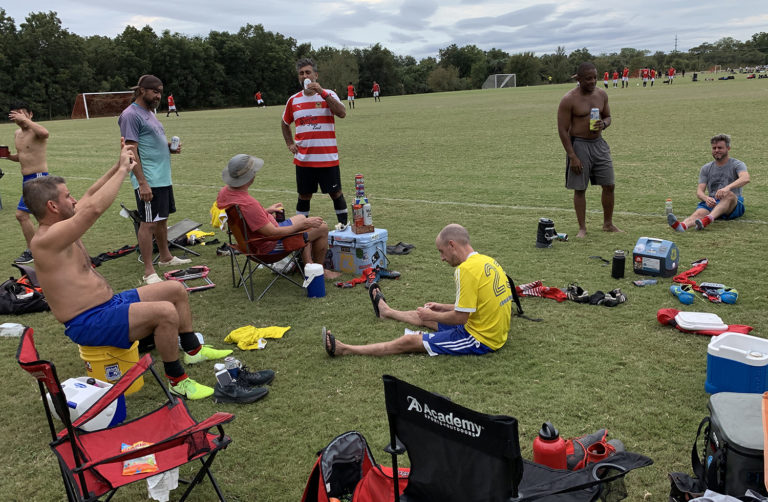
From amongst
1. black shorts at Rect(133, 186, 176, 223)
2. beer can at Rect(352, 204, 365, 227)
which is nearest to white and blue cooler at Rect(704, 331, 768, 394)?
beer can at Rect(352, 204, 365, 227)

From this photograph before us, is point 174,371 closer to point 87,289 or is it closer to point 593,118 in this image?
point 87,289

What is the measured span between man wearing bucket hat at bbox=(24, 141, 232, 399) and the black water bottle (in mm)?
4214

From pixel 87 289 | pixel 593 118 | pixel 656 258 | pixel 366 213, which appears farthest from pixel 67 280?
pixel 593 118

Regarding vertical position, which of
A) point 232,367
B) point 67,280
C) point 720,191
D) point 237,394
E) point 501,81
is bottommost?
point 237,394

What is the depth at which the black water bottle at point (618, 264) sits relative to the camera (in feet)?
19.8

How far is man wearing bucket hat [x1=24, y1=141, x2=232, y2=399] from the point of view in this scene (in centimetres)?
360

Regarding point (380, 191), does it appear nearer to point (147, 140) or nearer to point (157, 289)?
point (147, 140)

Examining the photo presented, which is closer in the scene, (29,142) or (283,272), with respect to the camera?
(283,272)

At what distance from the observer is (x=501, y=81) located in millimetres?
84562

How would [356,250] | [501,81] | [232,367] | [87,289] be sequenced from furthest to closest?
[501,81]
[356,250]
[232,367]
[87,289]

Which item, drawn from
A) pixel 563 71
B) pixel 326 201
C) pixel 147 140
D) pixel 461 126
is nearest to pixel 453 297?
pixel 147 140

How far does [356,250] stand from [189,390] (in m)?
2.80

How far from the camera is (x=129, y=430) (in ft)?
10.7

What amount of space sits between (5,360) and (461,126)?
2037 cm
